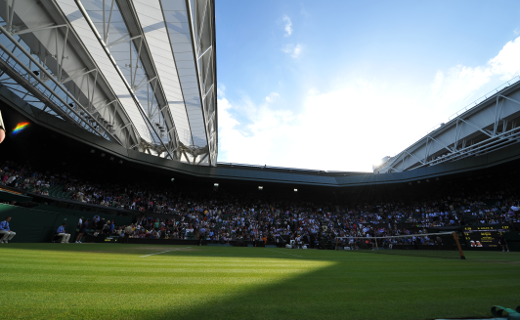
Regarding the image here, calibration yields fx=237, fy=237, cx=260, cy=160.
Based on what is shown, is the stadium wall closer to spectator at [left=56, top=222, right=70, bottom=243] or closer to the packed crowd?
the packed crowd

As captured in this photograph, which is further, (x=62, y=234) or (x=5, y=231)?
(x=62, y=234)

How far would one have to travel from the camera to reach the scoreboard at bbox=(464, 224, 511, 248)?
19938mm

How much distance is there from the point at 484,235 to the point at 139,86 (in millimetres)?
29556

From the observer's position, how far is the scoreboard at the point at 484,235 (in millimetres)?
19938

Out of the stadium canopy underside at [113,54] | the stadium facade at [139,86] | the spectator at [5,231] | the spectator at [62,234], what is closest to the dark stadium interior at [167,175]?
the stadium facade at [139,86]

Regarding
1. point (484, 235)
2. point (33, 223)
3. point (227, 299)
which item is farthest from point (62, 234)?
point (484, 235)

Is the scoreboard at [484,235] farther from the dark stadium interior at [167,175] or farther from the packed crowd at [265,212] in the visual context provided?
the dark stadium interior at [167,175]

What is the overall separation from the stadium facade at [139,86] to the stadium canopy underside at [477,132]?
0.11 meters

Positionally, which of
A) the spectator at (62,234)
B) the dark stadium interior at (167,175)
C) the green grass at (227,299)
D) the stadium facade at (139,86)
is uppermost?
the stadium facade at (139,86)

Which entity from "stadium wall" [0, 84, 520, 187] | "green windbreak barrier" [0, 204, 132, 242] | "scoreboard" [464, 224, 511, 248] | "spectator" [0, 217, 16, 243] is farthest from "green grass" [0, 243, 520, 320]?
"scoreboard" [464, 224, 511, 248]

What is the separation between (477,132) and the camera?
22391 millimetres

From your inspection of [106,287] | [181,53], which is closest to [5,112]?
[181,53]

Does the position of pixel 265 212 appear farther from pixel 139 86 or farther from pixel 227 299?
pixel 227 299

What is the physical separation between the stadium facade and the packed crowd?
442 centimetres
